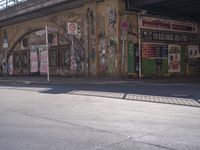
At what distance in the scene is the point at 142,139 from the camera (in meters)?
8.27

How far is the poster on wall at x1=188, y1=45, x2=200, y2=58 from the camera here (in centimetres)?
3449

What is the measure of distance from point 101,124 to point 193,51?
25923 millimetres

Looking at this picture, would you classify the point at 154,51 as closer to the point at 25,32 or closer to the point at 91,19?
the point at 91,19

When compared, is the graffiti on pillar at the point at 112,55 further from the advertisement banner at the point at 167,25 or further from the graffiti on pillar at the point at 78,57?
the graffiti on pillar at the point at 78,57

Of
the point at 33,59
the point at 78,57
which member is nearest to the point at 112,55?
the point at 78,57

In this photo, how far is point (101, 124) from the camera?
1014 cm

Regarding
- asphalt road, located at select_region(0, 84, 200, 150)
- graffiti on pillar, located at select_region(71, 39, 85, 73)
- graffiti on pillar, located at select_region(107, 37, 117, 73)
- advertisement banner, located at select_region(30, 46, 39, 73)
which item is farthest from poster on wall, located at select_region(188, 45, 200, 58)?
asphalt road, located at select_region(0, 84, 200, 150)

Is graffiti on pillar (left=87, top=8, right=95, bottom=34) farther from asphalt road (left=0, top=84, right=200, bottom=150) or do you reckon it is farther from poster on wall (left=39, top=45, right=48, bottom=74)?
asphalt road (left=0, top=84, right=200, bottom=150)

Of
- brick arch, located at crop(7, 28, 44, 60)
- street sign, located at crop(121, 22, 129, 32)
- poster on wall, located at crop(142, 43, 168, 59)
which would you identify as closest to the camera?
street sign, located at crop(121, 22, 129, 32)

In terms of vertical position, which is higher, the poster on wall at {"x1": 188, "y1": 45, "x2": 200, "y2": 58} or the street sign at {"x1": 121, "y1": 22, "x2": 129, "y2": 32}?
the street sign at {"x1": 121, "y1": 22, "x2": 129, "y2": 32}

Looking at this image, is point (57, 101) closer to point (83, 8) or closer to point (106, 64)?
point (106, 64)

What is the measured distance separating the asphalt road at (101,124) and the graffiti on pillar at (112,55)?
1343 cm

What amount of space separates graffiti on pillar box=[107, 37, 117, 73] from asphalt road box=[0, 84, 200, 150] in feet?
44.1

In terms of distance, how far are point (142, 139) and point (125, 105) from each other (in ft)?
18.4
